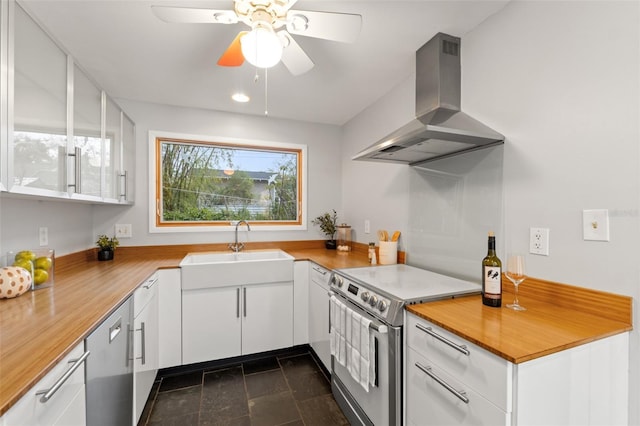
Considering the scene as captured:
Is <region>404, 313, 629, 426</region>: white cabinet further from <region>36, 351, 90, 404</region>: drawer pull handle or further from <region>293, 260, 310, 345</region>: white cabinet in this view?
<region>293, 260, 310, 345</region>: white cabinet

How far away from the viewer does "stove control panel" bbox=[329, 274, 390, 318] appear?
4.59ft

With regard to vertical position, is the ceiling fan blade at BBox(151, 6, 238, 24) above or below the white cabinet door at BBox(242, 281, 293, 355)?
above

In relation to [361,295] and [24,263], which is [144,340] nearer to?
[24,263]

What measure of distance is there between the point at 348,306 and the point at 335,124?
228 centimetres

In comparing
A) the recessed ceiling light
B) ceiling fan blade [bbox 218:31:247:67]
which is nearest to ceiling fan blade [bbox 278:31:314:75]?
ceiling fan blade [bbox 218:31:247:67]

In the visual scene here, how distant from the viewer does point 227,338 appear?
89.0 inches

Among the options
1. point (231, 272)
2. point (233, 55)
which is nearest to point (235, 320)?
point (231, 272)

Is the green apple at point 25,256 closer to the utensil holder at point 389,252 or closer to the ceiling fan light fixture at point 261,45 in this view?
the ceiling fan light fixture at point 261,45

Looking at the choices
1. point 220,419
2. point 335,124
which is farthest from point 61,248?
point 335,124

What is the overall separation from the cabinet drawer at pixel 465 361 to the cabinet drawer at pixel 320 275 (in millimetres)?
938

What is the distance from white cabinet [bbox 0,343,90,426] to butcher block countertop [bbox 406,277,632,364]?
1.28 metres

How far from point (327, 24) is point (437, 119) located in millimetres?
793

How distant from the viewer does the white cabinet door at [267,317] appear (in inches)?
91.1

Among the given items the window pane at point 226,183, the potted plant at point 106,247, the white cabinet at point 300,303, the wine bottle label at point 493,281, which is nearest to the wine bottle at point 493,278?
the wine bottle label at point 493,281
